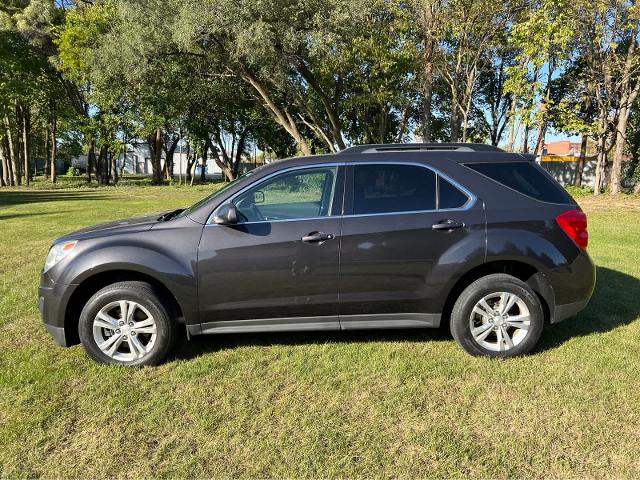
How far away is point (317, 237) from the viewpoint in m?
3.73

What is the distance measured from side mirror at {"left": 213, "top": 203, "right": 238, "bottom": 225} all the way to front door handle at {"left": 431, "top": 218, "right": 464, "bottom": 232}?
164 centimetres

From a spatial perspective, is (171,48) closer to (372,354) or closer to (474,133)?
Answer: (372,354)

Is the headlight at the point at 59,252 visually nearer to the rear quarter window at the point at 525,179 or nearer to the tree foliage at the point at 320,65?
the rear quarter window at the point at 525,179

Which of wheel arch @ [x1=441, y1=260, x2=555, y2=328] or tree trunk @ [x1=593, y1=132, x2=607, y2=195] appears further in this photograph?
tree trunk @ [x1=593, y1=132, x2=607, y2=195]

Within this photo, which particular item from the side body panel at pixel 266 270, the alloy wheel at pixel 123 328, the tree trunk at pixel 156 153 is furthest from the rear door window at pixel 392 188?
the tree trunk at pixel 156 153

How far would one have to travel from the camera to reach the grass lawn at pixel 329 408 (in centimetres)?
265

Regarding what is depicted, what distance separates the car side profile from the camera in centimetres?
372

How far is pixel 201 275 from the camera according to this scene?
3719mm

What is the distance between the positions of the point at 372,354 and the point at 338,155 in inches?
70.0

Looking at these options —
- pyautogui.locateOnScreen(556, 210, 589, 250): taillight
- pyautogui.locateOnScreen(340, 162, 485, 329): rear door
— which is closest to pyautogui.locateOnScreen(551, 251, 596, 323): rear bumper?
pyautogui.locateOnScreen(556, 210, 589, 250): taillight

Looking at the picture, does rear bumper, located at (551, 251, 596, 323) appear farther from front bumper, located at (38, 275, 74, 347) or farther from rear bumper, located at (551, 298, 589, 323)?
front bumper, located at (38, 275, 74, 347)

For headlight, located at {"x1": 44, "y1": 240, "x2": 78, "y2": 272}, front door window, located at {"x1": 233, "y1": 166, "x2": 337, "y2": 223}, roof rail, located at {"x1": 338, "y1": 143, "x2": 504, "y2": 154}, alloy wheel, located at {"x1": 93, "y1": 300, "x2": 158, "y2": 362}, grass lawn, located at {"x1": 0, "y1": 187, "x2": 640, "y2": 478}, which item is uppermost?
roof rail, located at {"x1": 338, "y1": 143, "x2": 504, "y2": 154}

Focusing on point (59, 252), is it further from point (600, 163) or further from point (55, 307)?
point (600, 163)

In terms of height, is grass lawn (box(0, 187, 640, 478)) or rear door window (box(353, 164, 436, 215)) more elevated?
rear door window (box(353, 164, 436, 215))
